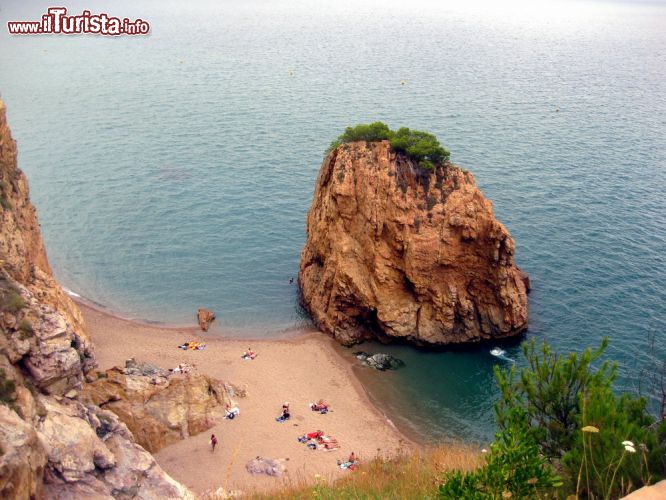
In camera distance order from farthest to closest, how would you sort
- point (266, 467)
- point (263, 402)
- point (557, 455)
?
point (263, 402)
point (266, 467)
point (557, 455)

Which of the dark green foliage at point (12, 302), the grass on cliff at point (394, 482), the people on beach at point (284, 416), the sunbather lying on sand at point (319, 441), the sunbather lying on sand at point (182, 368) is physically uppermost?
the dark green foliage at point (12, 302)

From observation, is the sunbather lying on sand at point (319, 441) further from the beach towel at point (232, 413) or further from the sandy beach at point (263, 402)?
the beach towel at point (232, 413)

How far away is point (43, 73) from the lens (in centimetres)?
10338

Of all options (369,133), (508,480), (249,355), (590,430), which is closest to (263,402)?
(249,355)

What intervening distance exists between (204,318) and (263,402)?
11.2 m

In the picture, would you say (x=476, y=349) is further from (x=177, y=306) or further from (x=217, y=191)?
(x=217, y=191)

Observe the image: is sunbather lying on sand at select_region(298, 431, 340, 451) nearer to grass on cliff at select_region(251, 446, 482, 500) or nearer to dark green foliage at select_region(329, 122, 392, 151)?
grass on cliff at select_region(251, 446, 482, 500)

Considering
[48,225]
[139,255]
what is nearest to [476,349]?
[139,255]

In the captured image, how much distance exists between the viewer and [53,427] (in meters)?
22.9

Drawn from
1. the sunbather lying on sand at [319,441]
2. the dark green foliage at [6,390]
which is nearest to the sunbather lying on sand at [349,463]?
the sunbather lying on sand at [319,441]

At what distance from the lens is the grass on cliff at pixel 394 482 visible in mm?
17125

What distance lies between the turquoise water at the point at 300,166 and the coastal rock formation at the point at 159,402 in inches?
409

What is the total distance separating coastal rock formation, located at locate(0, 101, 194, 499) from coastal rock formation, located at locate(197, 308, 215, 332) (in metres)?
16.5

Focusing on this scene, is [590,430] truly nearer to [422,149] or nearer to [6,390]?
[6,390]
